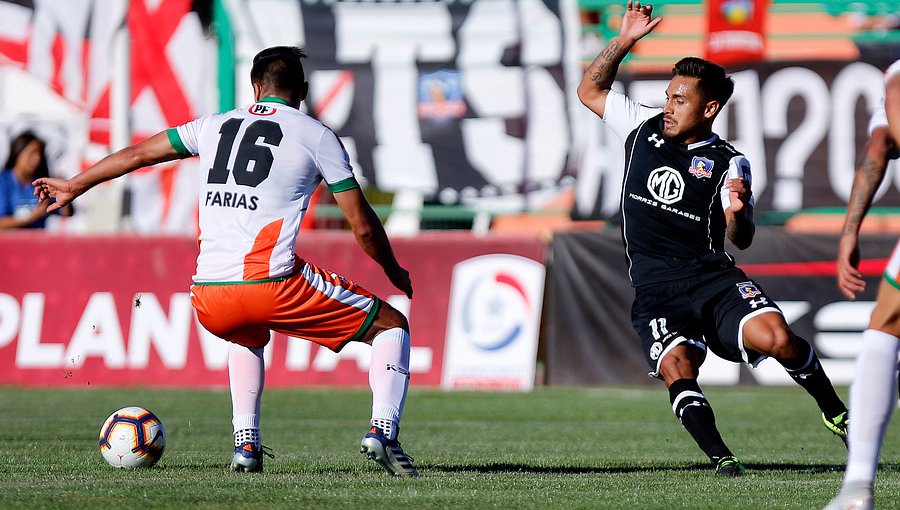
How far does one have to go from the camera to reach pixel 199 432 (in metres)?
10.2

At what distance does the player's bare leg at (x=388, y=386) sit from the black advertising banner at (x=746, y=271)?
846cm

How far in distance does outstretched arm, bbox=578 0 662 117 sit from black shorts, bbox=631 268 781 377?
1.19m

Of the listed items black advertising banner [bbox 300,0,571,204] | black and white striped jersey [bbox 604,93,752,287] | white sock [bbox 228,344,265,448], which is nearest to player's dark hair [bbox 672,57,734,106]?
black and white striped jersey [bbox 604,93,752,287]

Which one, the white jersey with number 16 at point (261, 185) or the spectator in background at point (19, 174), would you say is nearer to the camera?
the white jersey with number 16 at point (261, 185)

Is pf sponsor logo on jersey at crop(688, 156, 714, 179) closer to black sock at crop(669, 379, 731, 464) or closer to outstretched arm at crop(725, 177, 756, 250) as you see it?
outstretched arm at crop(725, 177, 756, 250)

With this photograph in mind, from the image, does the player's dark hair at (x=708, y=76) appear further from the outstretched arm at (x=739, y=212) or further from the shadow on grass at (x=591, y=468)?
the shadow on grass at (x=591, y=468)

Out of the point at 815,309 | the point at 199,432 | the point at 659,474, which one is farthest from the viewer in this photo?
the point at 815,309

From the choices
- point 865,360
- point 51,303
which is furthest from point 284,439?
point 51,303

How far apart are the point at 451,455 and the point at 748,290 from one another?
2.07 metres

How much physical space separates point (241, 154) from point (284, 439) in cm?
332

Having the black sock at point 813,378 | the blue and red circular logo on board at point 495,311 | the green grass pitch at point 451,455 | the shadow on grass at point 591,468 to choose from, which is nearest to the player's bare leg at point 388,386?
the green grass pitch at point 451,455

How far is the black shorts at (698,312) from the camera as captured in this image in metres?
7.59

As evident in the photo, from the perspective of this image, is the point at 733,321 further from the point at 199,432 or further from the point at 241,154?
the point at 199,432

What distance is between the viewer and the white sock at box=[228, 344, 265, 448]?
730 centimetres
